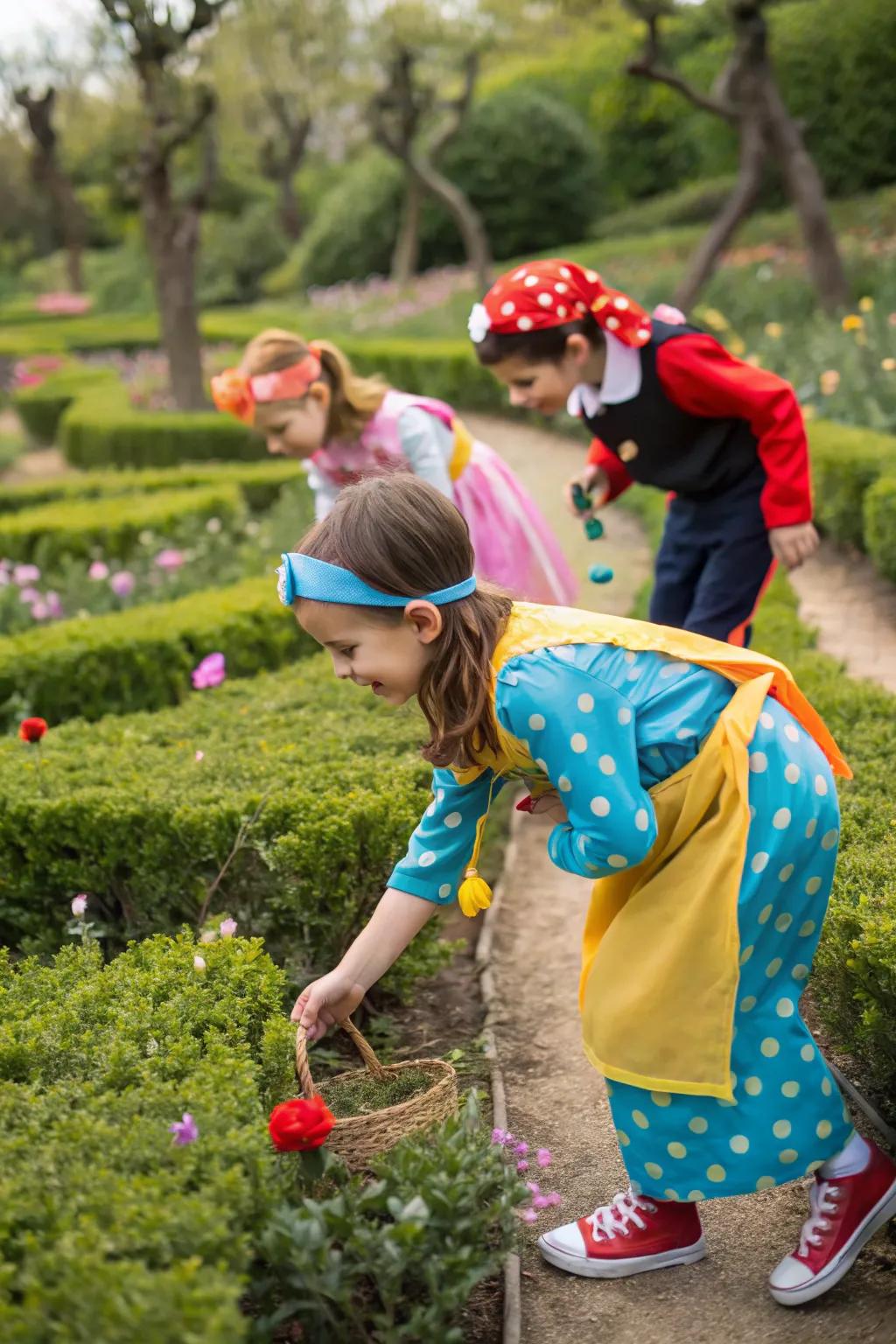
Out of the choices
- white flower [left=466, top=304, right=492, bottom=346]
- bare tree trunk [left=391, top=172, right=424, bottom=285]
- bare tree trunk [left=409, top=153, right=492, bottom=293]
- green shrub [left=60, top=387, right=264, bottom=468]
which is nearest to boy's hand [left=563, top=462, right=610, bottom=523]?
white flower [left=466, top=304, right=492, bottom=346]

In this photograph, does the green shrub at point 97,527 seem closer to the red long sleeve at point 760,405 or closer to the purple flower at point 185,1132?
the red long sleeve at point 760,405

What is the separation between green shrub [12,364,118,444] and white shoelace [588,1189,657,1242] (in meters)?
13.1

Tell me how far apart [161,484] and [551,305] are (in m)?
5.02

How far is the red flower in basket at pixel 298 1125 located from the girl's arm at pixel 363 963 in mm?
283

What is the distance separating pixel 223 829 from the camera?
10.1 feet

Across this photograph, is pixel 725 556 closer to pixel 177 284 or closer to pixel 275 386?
pixel 275 386

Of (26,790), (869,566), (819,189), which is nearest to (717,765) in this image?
(26,790)

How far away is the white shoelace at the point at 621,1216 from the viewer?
226cm

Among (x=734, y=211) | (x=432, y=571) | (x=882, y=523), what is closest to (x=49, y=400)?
(x=734, y=211)

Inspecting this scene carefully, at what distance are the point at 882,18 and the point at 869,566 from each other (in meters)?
13.7

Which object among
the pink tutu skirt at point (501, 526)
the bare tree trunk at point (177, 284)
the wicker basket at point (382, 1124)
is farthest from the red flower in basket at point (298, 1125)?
the bare tree trunk at point (177, 284)

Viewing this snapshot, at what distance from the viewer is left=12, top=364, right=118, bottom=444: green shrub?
47.4 ft

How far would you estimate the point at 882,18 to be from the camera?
56.0ft

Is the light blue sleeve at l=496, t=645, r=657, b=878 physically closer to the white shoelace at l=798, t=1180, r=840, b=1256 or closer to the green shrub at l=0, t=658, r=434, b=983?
the white shoelace at l=798, t=1180, r=840, b=1256
